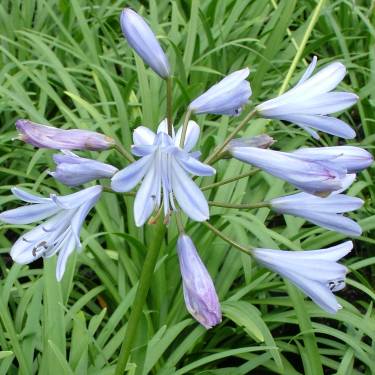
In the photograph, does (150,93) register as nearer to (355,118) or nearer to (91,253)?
(91,253)

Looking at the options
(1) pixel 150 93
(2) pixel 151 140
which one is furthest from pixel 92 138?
(1) pixel 150 93

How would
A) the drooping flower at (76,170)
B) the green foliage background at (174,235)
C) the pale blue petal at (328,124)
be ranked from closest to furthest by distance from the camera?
the drooping flower at (76,170), the pale blue petal at (328,124), the green foliage background at (174,235)

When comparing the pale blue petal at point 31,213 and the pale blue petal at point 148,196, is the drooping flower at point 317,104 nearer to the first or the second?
the pale blue petal at point 148,196

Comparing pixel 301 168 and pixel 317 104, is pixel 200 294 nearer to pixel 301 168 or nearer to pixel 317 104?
pixel 301 168

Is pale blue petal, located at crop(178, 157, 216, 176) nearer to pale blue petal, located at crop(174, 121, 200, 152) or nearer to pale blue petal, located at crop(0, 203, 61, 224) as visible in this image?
pale blue petal, located at crop(174, 121, 200, 152)

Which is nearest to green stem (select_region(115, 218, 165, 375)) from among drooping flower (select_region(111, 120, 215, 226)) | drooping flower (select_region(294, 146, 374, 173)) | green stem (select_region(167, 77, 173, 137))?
drooping flower (select_region(111, 120, 215, 226))

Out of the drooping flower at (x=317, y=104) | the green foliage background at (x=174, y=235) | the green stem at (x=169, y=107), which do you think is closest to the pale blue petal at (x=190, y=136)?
the green stem at (x=169, y=107)

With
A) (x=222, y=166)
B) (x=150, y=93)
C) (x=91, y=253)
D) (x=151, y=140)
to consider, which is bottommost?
(x=91, y=253)
